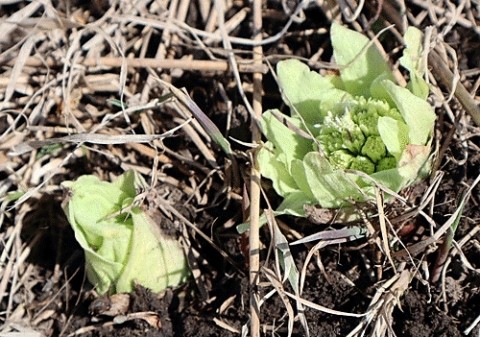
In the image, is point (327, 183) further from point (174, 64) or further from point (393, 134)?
point (174, 64)

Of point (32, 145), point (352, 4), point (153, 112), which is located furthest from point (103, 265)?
point (352, 4)

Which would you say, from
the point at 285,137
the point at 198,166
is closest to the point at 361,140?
the point at 285,137

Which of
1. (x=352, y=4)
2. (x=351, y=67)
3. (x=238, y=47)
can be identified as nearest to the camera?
(x=351, y=67)

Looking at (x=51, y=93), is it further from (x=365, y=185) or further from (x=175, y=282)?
(x=365, y=185)

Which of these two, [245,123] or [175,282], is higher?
[245,123]

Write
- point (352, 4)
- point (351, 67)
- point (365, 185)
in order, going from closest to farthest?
point (365, 185), point (351, 67), point (352, 4)

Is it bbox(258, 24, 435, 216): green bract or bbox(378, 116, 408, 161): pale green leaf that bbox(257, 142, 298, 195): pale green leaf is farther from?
bbox(378, 116, 408, 161): pale green leaf

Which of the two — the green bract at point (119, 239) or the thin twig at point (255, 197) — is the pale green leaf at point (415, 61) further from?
the green bract at point (119, 239)

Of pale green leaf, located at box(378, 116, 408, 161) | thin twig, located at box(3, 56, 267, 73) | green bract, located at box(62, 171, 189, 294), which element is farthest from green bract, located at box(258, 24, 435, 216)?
green bract, located at box(62, 171, 189, 294)
